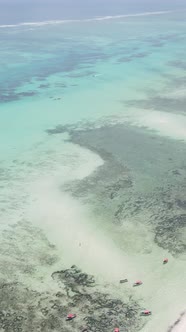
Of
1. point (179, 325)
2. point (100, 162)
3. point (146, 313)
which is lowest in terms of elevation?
point (100, 162)

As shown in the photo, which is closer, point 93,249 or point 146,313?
point 146,313

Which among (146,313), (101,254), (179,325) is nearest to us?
(179,325)

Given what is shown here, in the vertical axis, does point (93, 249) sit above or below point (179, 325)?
below

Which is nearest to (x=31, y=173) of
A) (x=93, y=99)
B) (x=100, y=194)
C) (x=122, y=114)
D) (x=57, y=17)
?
(x=100, y=194)

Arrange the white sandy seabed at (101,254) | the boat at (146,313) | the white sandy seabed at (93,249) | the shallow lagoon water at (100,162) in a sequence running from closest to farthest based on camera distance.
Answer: the boat at (146,313), the white sandy seabed at (101,254), the white sandy seabed at (93,249), the shallow lagoon water at (100,162)

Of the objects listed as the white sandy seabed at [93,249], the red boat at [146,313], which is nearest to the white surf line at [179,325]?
the white sandy seabed at [93,249]

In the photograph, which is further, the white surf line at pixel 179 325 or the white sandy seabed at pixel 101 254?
the white sandy seabed at pixel 101 254

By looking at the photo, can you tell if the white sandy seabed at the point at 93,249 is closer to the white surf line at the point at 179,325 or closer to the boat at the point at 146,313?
the white surf line at the point at 179,325

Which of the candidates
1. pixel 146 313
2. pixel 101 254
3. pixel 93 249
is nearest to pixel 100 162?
pixel 93 249

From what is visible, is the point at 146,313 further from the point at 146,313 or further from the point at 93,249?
the point at 93,249
